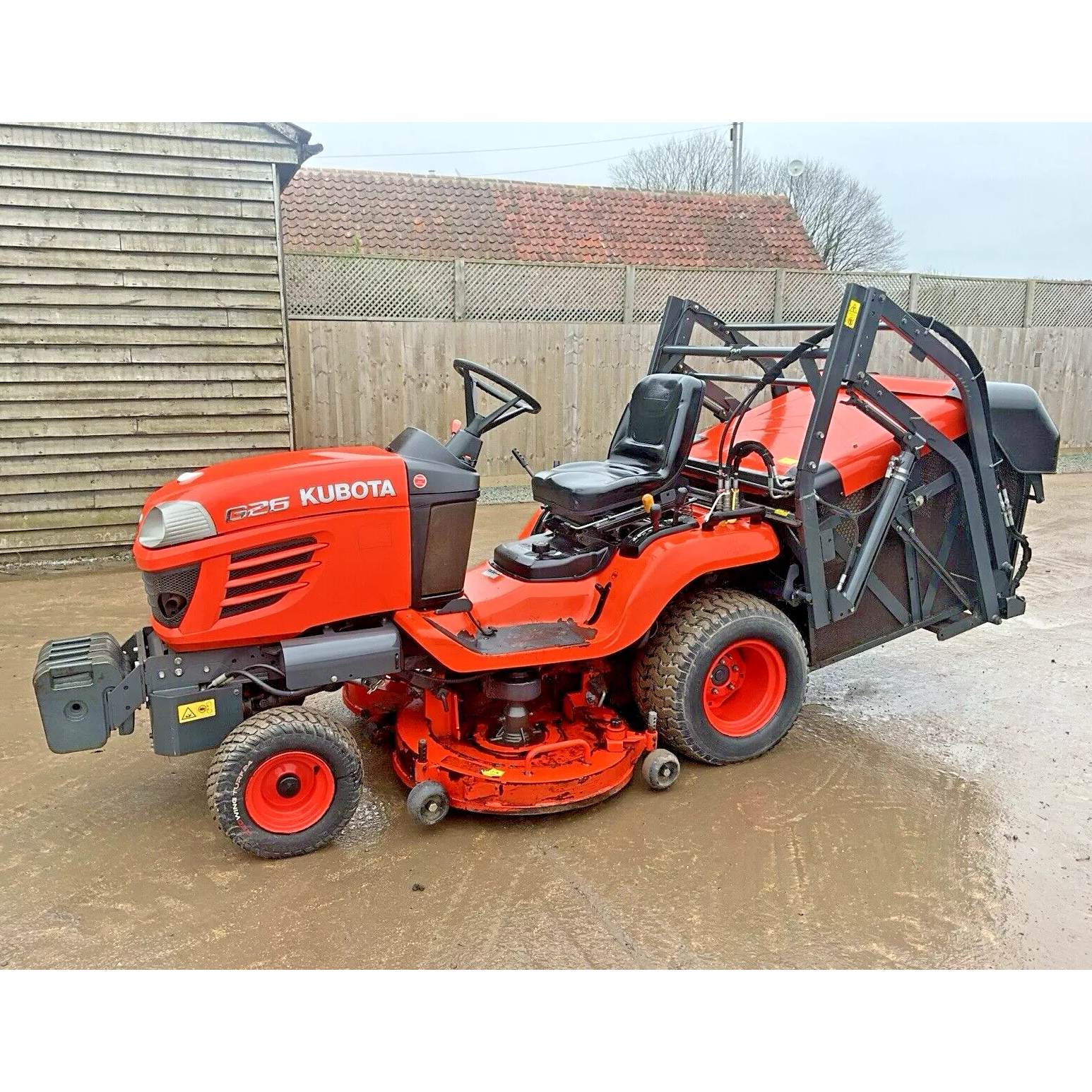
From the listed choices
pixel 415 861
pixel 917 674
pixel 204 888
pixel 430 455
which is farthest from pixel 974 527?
pixel 204 888

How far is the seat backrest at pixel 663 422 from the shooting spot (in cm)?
378

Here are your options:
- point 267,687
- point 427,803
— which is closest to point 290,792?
point 267,687

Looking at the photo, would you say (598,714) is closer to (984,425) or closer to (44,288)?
(984,425)

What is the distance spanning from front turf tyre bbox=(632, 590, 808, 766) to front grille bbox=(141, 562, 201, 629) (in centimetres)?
174

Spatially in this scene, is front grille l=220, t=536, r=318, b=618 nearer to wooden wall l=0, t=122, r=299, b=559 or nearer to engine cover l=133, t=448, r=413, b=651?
engine cover l=133, t=448, r=413, b=651

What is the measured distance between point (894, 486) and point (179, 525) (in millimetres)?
2773

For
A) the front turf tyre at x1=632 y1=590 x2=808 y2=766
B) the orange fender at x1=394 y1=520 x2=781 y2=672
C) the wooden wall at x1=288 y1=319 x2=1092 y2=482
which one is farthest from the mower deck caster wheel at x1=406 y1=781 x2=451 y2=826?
the wooden wall at x1=288 y1=319 x2=1092 y2=482

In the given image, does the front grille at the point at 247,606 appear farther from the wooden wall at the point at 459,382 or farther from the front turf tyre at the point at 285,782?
the wooden wall at the point at 459,382

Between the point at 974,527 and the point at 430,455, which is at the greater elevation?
the point at 430,455

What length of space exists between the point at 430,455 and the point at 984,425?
241 centimetres

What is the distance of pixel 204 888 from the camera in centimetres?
293

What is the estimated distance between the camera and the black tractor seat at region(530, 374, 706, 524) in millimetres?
3699

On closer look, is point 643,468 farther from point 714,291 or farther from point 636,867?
point 714,291

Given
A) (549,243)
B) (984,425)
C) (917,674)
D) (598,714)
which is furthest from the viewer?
(549,243)
